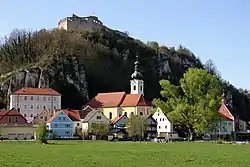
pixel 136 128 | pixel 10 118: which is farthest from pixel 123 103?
pixel 10 118

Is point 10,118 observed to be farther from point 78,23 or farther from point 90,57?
point 78,23

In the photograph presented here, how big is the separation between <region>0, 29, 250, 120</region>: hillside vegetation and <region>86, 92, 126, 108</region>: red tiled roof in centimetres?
549

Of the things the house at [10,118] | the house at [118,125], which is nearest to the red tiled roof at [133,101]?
the house at [118,125]

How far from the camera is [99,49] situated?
150m

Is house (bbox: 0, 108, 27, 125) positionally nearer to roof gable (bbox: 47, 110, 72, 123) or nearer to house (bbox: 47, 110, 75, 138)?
roof gable (bbox: 47, 110, 72, 123)

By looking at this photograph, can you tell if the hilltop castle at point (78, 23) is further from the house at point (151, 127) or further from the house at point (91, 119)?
the house at point (151, 127)

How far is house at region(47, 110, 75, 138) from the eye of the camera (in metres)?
101

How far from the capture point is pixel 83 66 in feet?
455

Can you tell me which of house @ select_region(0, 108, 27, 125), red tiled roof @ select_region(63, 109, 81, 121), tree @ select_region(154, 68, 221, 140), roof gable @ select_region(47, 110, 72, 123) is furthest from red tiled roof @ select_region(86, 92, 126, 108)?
tree @ select_region(154, 68, 221, 140)

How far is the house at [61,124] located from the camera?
10100cm

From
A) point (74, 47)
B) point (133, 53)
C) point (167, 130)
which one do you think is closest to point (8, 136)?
point (167, 130)

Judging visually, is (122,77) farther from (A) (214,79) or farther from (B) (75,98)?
(A) (214,79)

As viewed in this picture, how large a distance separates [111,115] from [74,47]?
2792 centimetres

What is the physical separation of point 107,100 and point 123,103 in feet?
16.4
